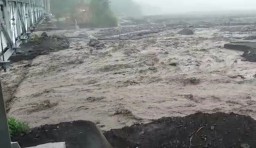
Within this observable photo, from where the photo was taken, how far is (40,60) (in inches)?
991

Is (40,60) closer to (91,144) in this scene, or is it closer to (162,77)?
(162,77)

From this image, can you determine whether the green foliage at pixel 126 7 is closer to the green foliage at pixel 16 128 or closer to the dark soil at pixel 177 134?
the green foliage at pixel 16 128

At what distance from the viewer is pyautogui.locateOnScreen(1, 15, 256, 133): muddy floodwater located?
13141 millimetres

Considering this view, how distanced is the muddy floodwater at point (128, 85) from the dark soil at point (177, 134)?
2.51m

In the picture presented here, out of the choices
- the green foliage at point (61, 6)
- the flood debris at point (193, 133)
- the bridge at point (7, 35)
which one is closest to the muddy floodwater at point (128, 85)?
the flood debris at point (193, 133)

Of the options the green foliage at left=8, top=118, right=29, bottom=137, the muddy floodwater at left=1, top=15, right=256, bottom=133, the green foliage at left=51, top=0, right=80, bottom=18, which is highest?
the green foliage at left=51, top=0, right=80, bottom=18

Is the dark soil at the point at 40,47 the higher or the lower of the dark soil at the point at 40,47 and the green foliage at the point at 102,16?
the lower

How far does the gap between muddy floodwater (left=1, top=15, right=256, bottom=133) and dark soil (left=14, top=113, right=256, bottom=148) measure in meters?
2.51

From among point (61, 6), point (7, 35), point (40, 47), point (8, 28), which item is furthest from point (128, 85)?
point (61, 6)

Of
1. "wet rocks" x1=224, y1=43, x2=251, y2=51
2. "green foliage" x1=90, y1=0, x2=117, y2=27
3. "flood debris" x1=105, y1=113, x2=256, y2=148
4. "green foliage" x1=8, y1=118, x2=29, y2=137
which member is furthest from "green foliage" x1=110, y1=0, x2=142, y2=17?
"flood debris" x1=105, y1=113, x2=256, y2=148

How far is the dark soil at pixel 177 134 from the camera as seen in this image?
8359mm

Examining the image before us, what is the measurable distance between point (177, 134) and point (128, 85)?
28.8 ft

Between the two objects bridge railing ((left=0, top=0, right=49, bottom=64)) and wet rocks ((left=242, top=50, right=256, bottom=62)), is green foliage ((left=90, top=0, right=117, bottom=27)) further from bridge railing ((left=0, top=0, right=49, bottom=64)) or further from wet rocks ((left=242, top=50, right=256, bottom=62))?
bridge railing ((left=0, top=0, right=49, bottom=64))

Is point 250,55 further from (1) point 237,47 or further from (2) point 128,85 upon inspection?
(2) point 128,85
